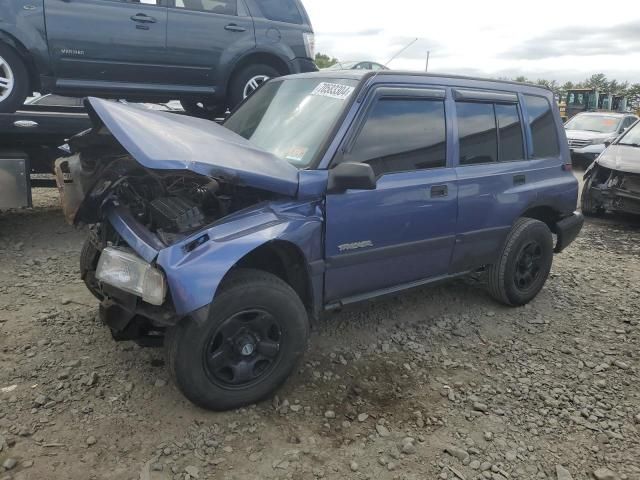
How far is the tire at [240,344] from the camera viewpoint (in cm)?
254

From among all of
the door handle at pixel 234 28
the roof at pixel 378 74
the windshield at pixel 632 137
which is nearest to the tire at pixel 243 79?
the door handle at pixel 234 28

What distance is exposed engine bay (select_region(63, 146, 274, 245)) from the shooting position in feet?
8.88

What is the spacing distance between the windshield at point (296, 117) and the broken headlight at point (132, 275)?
1.06 m

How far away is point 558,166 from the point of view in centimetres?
440

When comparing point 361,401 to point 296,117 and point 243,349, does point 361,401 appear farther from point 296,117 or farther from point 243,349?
point 296,117

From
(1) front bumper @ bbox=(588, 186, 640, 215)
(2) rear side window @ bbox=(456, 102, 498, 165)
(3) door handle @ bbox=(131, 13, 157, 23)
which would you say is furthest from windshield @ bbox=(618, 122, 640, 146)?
(3) door handle @ bbox=(131, 13, 157, 23)

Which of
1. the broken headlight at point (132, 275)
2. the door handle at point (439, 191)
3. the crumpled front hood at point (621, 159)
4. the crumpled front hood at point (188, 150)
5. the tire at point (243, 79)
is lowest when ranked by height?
the broken headlight at point (132, 275)

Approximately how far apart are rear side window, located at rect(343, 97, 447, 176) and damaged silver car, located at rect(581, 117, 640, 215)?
195 inches

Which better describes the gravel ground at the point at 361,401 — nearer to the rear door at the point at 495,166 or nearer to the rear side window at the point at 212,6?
the rear door at the point at 495,166

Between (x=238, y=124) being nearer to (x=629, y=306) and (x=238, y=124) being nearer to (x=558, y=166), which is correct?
(x=558, y=166)

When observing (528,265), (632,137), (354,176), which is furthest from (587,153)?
(354,176)

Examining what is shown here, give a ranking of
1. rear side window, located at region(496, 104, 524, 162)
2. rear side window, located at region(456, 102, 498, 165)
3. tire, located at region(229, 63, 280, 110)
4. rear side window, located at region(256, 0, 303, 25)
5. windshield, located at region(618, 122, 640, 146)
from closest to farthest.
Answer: rear side window, located at region(456, 102, 498, 165) → rear side window, located at region(496, 104, 524, 162) → tire, located at region(229, 63, 280, 110) → rear side window, located at region(256, 0, 303, 25) → windshield, located at region(618, 122, 640, 146)

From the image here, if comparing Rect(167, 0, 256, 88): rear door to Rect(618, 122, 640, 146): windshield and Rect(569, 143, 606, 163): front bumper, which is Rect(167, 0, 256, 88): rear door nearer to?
Rect(618, 122, 640, 146): windshield

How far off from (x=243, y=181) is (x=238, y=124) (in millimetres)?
1335
